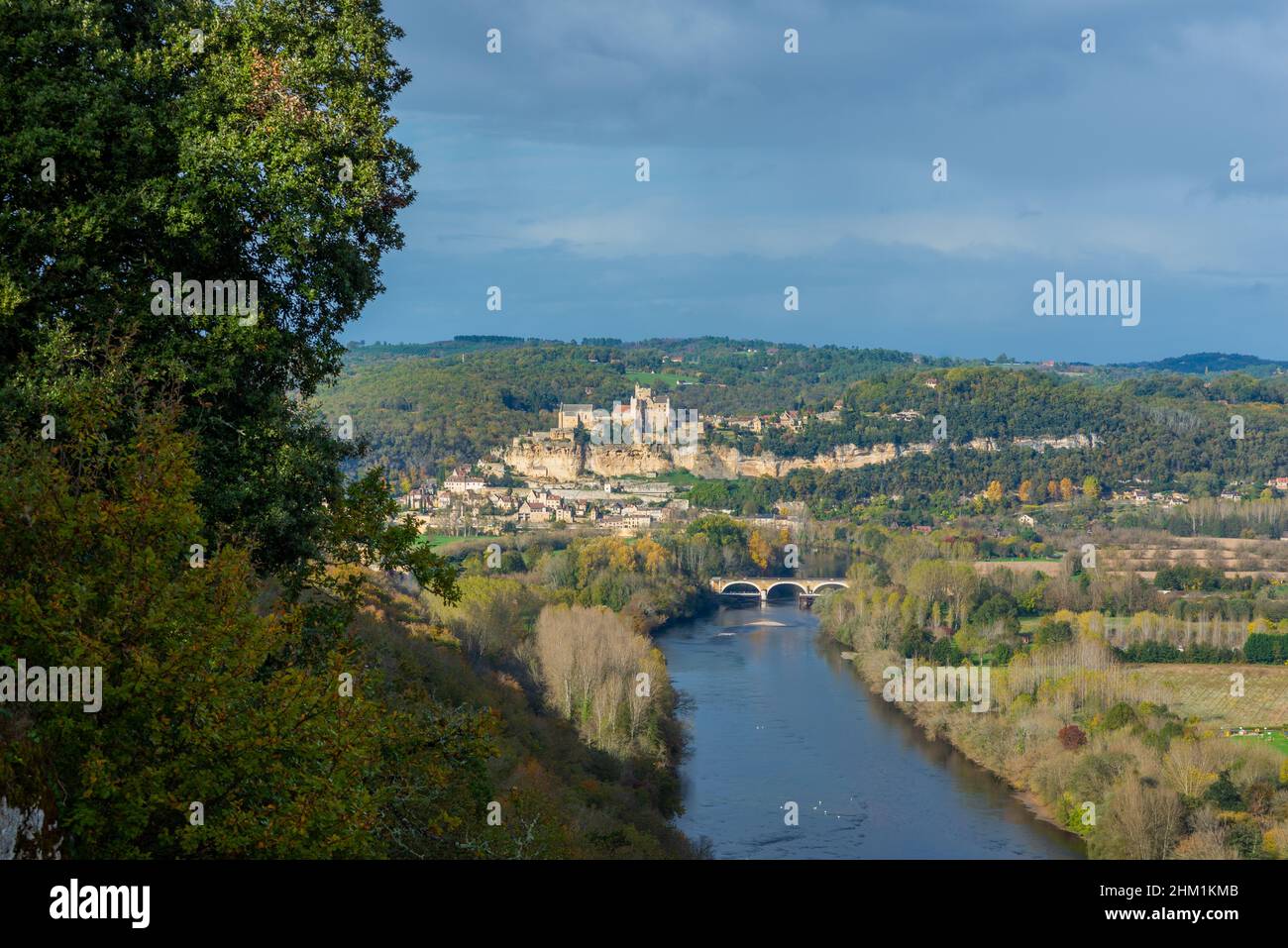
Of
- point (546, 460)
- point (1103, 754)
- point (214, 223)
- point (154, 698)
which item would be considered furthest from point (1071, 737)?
point (546, 460)

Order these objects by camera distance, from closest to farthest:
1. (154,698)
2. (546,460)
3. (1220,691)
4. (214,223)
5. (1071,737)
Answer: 1. (154,698)
2. (214,223)
3. (1071,737)
4. (1220,691)
5. (546,460)

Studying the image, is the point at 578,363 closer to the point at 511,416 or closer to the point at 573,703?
the point at 511,416

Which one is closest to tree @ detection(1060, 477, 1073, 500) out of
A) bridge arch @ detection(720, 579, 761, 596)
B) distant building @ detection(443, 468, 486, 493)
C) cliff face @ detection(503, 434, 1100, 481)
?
cliff face @ detection(503, 434, 1100, 481)

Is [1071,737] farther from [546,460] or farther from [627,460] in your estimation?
Result: [627,460]

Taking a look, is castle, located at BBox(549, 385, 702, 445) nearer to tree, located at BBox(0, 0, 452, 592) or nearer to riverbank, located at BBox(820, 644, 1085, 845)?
riverbank, located at BBox(820, 644, 1085, 845)

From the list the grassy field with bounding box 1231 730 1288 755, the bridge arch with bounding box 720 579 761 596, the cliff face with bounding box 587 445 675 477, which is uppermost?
the cliff face with bounding box 587 445 675 477

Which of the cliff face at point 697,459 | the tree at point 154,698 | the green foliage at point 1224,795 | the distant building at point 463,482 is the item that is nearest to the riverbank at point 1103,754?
the green foliage at point 1224,795
